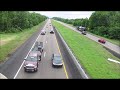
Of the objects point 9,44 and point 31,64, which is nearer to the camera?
point 31,64

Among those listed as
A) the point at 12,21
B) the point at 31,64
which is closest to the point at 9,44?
the point at 31,64

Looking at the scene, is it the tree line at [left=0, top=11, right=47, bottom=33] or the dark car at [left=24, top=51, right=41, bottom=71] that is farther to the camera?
the tree line at [left=0, top=11, right=47, bottom=33]

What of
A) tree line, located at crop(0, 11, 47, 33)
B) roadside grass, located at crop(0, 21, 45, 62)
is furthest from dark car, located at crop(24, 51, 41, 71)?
tree line, located at crop(0, 11, 47, 33)

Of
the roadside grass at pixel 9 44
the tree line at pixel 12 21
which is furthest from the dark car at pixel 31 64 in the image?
the tree line at pixel 12 21

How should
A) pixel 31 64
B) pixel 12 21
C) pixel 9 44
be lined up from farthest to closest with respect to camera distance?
pixel 12 21, pixel 9 44, pixel 31 64

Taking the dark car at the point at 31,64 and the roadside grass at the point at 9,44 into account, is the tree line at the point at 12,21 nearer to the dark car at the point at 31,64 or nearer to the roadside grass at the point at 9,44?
the roadside grass at the point at 9,44

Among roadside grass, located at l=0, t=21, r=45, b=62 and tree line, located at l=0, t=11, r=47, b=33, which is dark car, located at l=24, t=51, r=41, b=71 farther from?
tree line, located at l=0, t=11, r=47, b=33

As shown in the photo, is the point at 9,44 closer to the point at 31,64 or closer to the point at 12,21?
the point at 31,64

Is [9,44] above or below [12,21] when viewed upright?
below

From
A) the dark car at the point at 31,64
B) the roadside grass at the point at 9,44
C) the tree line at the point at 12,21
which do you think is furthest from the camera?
the tree line at the point at 12,21

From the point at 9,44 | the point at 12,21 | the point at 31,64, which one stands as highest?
the point at 31,64
